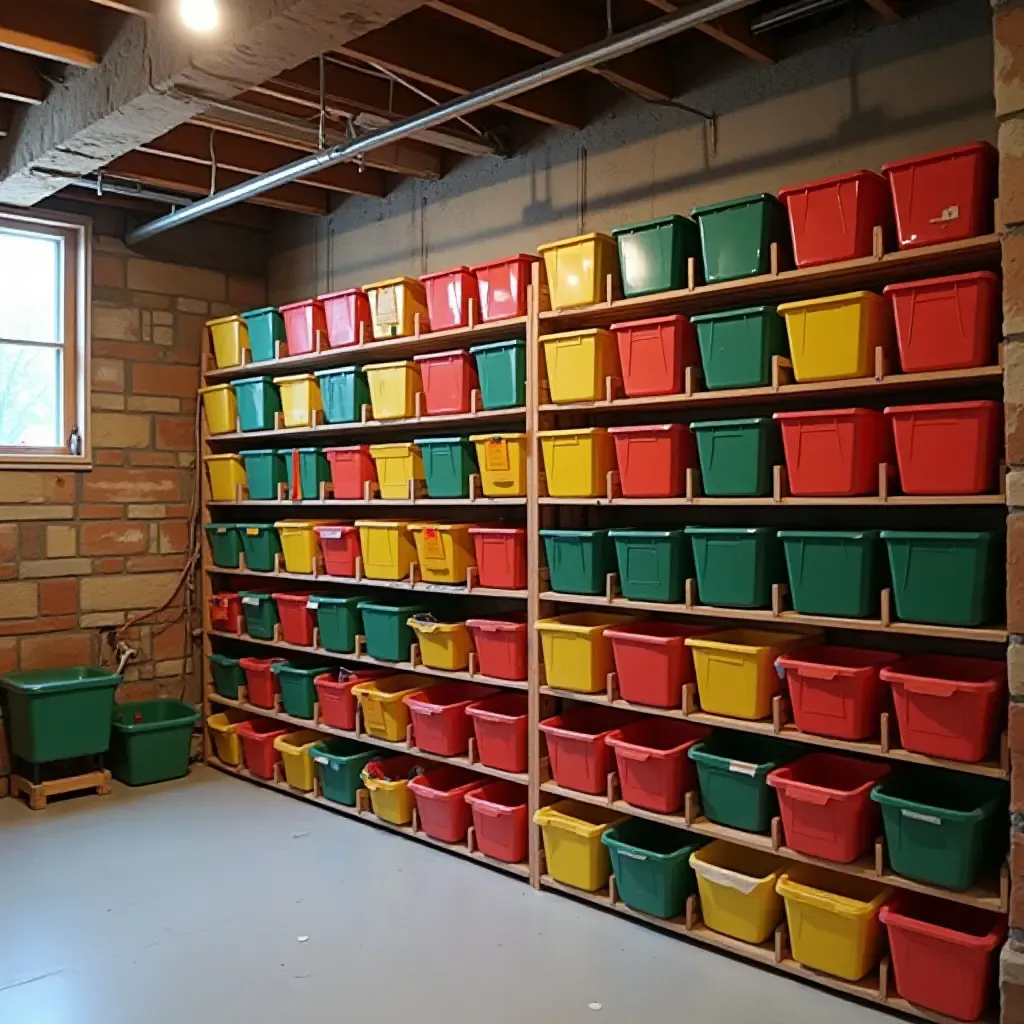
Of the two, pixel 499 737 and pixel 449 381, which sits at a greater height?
pixel 449 381

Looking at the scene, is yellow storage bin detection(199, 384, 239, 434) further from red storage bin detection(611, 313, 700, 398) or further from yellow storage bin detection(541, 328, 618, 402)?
red storage bin detection(611, 313, 700, 398)

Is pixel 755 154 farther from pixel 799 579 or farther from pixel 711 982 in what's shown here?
pixel 711 982

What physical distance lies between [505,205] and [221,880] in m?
3.12

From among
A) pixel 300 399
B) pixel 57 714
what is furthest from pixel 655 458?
pixel 57 714

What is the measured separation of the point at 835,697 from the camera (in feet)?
10.1

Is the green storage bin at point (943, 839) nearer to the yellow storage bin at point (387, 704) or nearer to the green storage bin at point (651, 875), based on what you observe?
the green storage bin at point (651, 875)

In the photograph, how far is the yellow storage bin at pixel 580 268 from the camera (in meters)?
3.66

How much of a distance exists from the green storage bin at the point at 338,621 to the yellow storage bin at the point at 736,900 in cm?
201

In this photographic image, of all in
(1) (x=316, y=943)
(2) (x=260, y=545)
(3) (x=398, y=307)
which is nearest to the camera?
(1) (x=316, y=943)

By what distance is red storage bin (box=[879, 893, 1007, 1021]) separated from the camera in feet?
9.04

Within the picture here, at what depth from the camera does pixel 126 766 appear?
5211mm

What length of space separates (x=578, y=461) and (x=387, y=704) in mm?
1522

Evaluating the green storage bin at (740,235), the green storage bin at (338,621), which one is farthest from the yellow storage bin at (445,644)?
the green storage bin at (740,235)

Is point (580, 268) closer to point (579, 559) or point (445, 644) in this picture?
point (579, 559)
